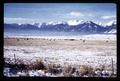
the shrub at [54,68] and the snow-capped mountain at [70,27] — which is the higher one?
the snow-capped mountain at [70,27]

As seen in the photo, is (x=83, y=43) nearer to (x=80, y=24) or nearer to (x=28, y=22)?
(x=80, y=24)

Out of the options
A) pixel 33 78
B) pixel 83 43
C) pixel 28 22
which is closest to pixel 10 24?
pixel 28 22

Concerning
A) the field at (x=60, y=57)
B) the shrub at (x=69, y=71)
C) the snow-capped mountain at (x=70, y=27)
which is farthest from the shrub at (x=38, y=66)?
the snow-capped mountain at (x=70, y=27)

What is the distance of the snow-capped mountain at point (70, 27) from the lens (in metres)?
3.10

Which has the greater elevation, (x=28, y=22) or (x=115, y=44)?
(x=28, y=22)

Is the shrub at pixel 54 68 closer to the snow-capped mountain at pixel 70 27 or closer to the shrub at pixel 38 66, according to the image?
the shrub at pixel 38 66

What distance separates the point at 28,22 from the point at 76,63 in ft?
2.48

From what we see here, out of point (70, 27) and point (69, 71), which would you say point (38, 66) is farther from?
point (70, 27)

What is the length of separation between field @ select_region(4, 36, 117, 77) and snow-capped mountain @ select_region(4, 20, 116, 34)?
10cm

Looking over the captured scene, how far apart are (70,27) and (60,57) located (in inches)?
15.0

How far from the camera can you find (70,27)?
10.3 feet

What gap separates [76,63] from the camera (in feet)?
10.1

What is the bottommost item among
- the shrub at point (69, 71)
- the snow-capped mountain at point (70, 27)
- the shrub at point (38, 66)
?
the shrub at point (69, 71)

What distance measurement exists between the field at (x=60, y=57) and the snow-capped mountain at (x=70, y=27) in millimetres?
99
